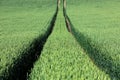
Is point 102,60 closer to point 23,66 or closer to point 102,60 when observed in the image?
point 102,60

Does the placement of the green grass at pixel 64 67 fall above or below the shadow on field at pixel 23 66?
above

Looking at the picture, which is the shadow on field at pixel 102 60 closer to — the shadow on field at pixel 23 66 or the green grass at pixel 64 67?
the green grass at pixel 64 67

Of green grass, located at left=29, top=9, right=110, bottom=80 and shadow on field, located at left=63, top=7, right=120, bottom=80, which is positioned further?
shadow on field, located at left=63, top=7, right=120, bottom=80

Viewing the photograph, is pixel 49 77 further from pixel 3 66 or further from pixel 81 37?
pixel 81 37

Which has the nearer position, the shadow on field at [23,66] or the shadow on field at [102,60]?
the shadow on field at [23,66]

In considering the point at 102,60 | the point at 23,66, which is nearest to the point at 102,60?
the point at 102,60

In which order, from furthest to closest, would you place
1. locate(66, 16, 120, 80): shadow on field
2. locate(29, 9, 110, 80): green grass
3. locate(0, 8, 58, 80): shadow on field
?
locate(66, 16, 120, 80): shadow on field
locate(0, 8, 58, 80): shadow on field
locate(29, 9, 110, 80): green grass

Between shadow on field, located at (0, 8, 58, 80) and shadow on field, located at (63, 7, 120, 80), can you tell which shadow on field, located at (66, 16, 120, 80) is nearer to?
shadow on field, located at (63, 7, 120, 80)

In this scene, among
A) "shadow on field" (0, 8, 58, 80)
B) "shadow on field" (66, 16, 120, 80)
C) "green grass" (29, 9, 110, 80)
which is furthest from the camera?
"shadow on field" (66, 16, 120, 80)

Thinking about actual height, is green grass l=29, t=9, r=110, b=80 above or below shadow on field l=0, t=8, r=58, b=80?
above

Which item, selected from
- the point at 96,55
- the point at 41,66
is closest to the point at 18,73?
the point at 41,66

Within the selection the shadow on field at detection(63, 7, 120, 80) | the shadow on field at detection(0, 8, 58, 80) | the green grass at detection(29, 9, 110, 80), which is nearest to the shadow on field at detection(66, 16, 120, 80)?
the shadow on field at detection(63, 7, 120, 80)

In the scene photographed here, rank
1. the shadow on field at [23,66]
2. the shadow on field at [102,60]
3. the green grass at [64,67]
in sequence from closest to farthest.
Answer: the green grass at [64,67] < the shadow on field at [23,66] < the shadow on field at [102,60]

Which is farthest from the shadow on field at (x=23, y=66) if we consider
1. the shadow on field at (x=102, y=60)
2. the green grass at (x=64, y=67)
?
the shadow on field at (x=102, y=60)
